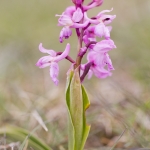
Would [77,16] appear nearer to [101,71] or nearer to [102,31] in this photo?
[102,31]

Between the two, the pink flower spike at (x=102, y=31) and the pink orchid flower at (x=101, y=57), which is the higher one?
the pink flower spike at (x=102, y=31)

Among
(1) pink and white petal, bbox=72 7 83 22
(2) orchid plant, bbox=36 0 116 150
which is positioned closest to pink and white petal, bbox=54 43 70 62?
(2) orchid plant, bbox=36 0 116 150

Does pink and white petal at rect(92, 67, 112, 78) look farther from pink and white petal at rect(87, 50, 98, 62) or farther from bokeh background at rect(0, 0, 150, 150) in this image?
bokeh background at rect(0, 0, 150, 150)

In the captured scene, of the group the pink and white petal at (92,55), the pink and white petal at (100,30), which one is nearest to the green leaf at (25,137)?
the pink and white petal at (92,55)

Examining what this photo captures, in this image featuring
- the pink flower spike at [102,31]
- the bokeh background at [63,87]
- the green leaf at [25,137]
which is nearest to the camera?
the pink flower spike at [102,31]

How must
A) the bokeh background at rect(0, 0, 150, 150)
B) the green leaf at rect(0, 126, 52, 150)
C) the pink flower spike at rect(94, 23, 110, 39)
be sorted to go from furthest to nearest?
the bokeh background at rect(0, 0, 150, 150), the green leaf at rect(0, 126, 52, 150), the pink flower spike at rect(94, 23, 110, 39)

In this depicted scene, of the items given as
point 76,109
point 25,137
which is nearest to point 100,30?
point 76,109

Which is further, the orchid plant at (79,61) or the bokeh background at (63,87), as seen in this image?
the bokeh background at (63,87)

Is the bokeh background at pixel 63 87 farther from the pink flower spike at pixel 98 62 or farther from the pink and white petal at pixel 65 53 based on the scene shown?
the pink and white petal at pixel 65 53

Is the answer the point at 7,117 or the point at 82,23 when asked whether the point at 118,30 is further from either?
the point at 82,23
